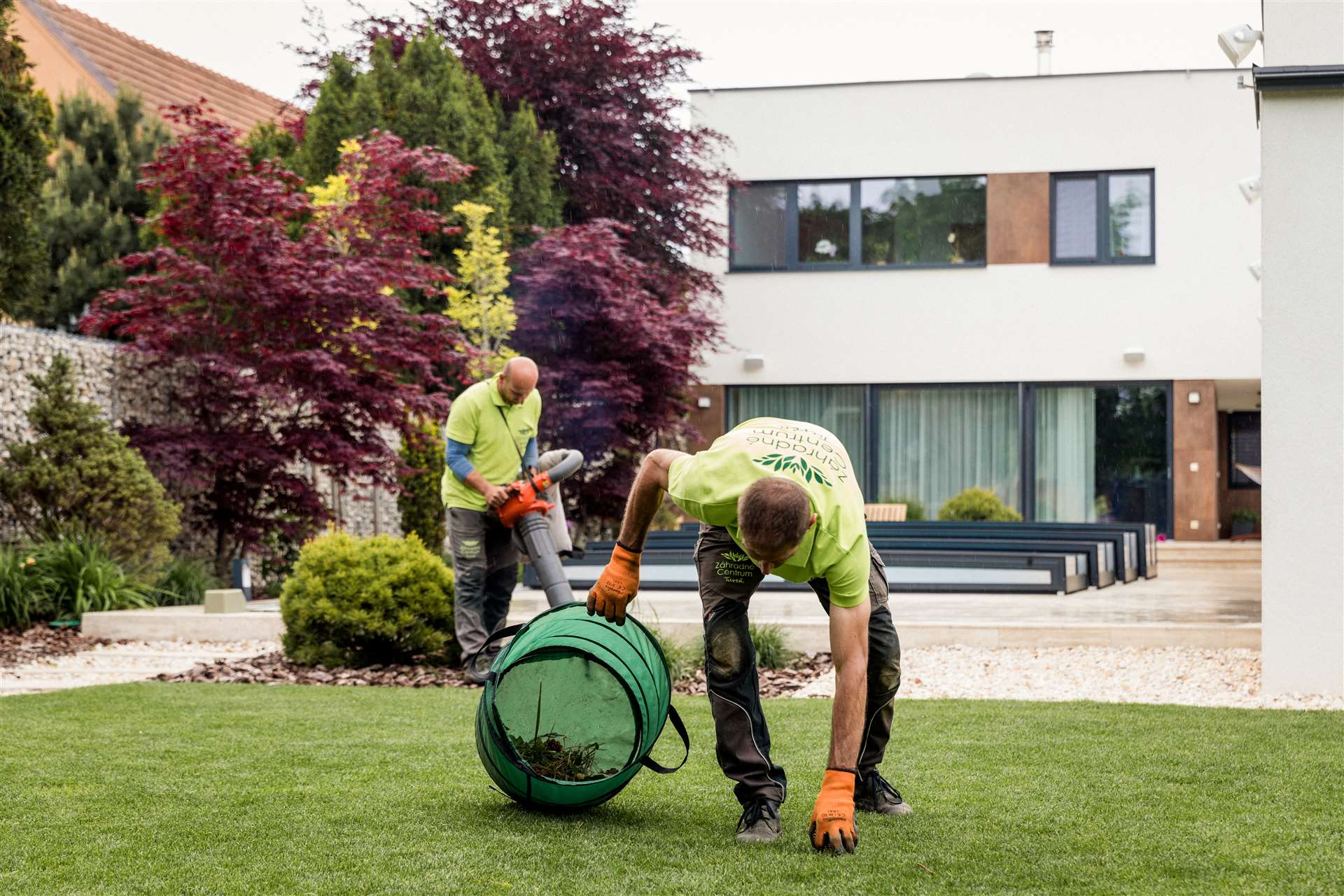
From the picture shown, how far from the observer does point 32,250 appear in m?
11.2

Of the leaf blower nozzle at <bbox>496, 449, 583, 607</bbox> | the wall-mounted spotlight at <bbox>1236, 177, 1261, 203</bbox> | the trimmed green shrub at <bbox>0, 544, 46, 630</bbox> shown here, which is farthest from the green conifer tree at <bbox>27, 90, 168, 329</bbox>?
the wall-mounted spotlight at <bbox>1236, 177, 1261, 203</bbox>

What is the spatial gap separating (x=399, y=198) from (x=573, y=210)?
6.18m

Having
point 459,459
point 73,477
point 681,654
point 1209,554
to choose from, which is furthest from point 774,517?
point 1209,554

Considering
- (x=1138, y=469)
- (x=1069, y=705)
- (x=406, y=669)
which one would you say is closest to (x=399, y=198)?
(x=406, y=669)

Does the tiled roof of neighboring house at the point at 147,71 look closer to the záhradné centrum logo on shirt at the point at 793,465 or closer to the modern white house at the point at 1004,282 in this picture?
the modern white house at the point at 1004,282

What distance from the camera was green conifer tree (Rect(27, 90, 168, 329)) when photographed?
16688 mm

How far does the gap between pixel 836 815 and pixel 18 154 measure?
375 inches

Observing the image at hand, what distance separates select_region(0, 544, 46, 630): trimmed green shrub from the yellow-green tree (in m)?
5.31

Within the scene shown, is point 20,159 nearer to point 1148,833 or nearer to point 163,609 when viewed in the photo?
point 163,609

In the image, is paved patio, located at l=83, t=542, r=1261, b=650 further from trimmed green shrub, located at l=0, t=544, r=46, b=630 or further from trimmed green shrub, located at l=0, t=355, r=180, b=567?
trimmed green shrub, located at l=0, t=355, r=180, b=567

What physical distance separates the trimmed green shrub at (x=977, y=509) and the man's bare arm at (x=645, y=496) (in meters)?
13.8

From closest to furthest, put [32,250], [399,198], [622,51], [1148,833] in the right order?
1. [1148,833]
2. [32,250]
3. [399,198]
4. [622,51]

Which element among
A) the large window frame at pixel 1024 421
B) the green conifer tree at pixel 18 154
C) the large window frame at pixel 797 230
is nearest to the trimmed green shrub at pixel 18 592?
the green conifer tree at pixel 18 154

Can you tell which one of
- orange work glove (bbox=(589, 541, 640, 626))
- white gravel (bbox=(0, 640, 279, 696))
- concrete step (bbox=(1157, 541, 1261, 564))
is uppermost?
orange work glove (bbox=(589, 541, 640, 626))
